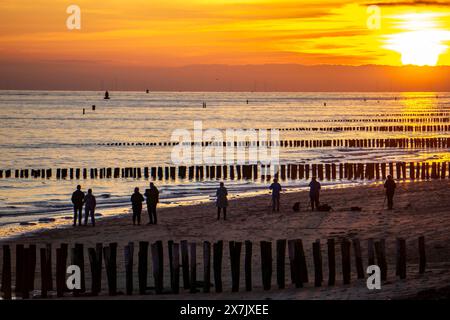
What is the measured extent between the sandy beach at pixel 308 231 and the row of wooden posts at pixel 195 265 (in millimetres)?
245

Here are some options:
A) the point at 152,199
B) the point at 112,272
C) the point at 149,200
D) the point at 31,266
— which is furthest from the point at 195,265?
the point at 149,200

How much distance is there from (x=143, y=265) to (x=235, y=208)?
1660cm

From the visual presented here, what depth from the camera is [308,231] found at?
25.4m

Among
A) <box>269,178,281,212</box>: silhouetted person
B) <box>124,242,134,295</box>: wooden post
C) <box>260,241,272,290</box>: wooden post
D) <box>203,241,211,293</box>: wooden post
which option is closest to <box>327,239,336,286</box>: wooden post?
<box>260,241,272,290</box>: wooden post

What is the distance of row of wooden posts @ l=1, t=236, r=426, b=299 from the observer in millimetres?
16641

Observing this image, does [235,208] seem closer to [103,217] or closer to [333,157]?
[103,217]

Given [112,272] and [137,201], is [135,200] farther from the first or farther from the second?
[112,272]

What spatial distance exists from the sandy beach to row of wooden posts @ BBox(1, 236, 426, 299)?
0.24 metres

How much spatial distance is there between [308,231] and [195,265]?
8.91m

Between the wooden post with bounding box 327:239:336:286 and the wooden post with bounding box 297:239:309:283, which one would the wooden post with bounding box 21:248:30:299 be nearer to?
the wooden post with bounding box 297:239:309:283

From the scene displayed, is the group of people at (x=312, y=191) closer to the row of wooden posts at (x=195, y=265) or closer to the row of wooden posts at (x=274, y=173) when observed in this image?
the row of wooden posts at (x=195, y=265)
